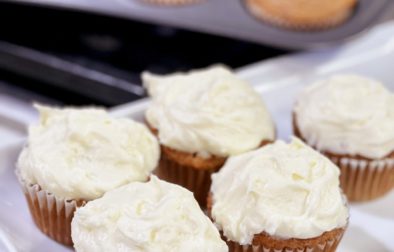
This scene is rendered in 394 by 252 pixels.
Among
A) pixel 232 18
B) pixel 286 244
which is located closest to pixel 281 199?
pixel 286 244

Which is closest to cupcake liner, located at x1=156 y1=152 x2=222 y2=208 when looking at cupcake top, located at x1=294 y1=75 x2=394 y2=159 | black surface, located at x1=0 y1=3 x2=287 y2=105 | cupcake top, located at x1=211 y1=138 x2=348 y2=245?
cupcake top, located at x1=211 y1=138 x2=348 y2=245

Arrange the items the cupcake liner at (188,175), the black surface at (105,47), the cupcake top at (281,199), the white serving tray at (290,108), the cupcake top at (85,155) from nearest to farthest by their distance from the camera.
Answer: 1. the cupcake top at (281,199)
2. the cupcake top at (85,155)
3. the white serving tray at (290,108)
4. the cupcake liner at (188,175)
5. the black surface at (105,47)

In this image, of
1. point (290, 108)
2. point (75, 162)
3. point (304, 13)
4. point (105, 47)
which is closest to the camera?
point (75, 162)

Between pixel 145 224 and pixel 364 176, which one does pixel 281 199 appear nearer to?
pixel 145 224

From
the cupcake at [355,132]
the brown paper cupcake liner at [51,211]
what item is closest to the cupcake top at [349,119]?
the cupcake at [355,132]

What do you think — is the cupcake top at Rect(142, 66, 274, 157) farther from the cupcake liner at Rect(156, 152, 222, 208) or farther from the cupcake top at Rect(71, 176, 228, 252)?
the cupcake top at Rect(71, 176, 228, 252)

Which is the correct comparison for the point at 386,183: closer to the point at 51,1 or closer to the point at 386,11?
the point at 386,11

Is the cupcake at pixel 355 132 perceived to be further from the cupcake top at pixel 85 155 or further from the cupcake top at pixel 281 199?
the cupcake top at pixel 85 155
